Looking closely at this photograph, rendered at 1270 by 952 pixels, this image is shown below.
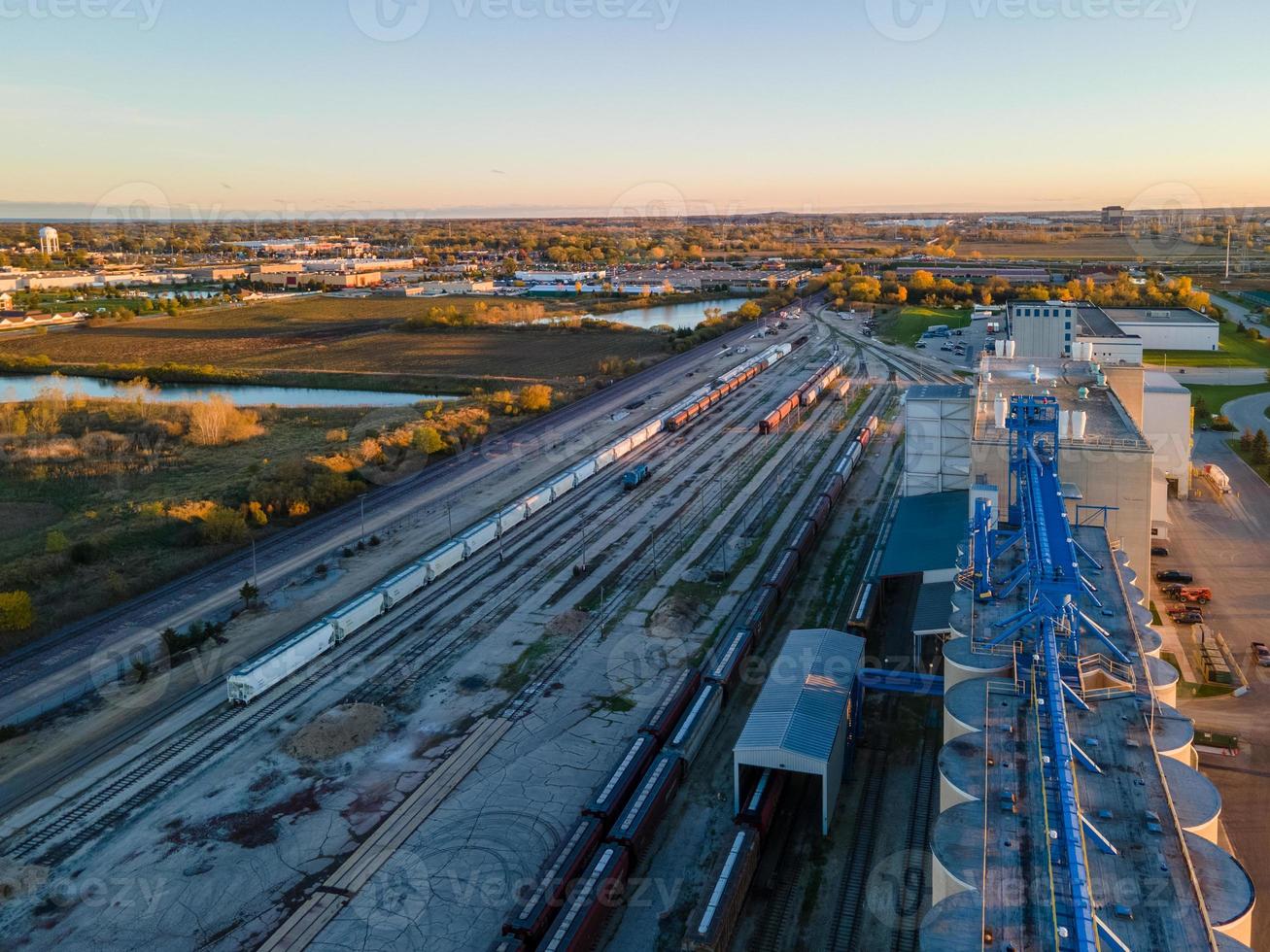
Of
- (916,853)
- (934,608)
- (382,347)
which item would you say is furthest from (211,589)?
(382,347)

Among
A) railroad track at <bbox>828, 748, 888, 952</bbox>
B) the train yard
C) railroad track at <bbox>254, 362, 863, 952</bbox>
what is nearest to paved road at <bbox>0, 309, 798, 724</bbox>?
the train yard

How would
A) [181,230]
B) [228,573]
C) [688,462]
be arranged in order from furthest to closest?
1. [181,230]
2. [688,462]
3. [228,573]

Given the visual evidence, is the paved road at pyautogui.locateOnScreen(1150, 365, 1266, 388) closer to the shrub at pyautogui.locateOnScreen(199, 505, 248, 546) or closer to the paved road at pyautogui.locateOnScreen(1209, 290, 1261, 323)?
the paved road at pyautogui.locateOnScreen(1209, 290, 1261, 323)

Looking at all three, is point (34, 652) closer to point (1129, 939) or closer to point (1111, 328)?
point (1129, 939)

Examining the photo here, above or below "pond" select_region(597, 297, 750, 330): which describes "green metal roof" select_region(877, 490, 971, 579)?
below

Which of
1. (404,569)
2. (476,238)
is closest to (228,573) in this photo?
(404,569)

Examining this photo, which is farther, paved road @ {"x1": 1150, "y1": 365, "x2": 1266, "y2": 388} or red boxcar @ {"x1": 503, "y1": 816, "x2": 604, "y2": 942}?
paved road @ {"x1": 1150, "y1": 365, "x2": 1266, "y2": 388}

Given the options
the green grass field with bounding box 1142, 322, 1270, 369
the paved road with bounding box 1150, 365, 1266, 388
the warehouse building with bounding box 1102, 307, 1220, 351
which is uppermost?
the warehouse building with bounding box 1102, 307, 1220, 351
